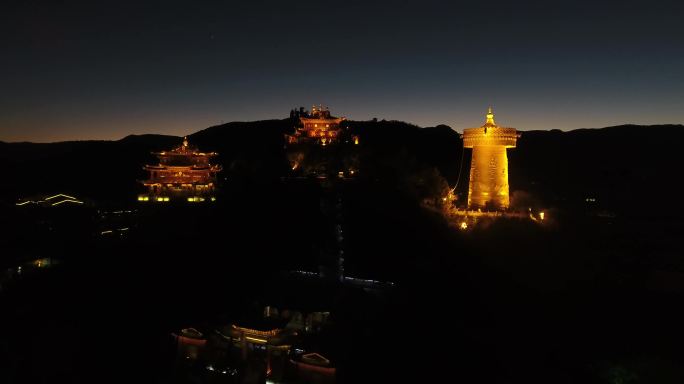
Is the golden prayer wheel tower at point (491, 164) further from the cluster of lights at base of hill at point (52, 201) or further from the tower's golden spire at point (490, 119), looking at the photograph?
the cluster of lights at base of hill at point (52, 201)

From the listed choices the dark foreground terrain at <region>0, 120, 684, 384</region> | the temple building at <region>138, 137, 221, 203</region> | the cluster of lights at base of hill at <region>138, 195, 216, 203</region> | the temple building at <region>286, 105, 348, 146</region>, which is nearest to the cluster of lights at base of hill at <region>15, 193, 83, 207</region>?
the dark foreground terrain at <region>0, 120, 684, 384</region>

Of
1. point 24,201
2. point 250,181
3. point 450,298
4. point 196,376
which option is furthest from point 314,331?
point 24,201

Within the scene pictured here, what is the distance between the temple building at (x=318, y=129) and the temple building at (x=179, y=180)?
9154 millimetres

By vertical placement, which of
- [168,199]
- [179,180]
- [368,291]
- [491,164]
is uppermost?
[491,164]

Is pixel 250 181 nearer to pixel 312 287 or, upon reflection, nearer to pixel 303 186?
pixel 303 186

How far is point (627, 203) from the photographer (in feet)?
177

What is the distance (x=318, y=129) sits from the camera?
44906 mm

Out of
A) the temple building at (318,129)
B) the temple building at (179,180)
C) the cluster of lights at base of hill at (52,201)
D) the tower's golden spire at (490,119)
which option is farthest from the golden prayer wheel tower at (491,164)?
the cluster of lights at base of hill at (52,201)

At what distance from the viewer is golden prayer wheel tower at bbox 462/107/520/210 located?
104ft

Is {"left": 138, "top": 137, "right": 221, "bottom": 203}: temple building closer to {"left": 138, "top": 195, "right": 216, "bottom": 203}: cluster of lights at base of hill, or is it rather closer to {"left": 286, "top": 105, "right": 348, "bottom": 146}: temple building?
{"left": 138, "top": 195, "right": 216, "bottom": 203}: cluster of lights at base of hill

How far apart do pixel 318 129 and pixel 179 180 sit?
13749 millimetres

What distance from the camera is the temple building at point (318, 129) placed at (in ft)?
143

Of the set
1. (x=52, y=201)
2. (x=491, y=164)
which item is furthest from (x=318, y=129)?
(x=52, y=201)

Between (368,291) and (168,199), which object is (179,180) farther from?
(368,291)
